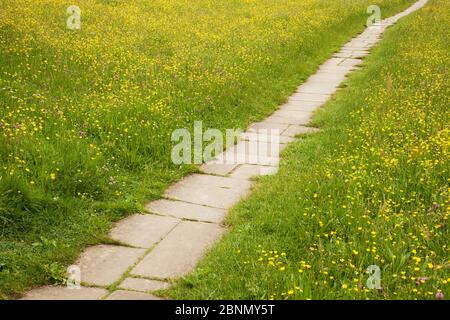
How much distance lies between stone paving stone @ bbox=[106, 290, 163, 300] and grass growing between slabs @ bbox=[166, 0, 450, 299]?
21 centimetres

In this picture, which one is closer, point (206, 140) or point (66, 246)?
point (66, 246)

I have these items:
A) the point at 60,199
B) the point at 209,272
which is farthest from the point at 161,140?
the point at 209,272

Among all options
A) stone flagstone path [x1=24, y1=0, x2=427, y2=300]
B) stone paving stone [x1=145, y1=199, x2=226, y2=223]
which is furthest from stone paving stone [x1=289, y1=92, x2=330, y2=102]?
stone paving stone [x1=145, y1=199, x2=226, y2=223]

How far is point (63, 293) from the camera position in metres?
4.50

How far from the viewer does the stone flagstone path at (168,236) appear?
461 centimetres

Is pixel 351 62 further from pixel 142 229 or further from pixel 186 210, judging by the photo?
pixel 142 229

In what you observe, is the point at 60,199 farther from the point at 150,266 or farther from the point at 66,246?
the point at 150,266

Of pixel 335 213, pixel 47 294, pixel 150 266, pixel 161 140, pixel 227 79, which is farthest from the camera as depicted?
pixel 227 79

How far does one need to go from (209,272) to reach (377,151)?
317 centimetres

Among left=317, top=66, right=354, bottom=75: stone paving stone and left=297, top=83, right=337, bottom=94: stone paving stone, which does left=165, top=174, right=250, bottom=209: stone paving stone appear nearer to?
left=297, top=83, right=337, bottom=94: stone paving stone

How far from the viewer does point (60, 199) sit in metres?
5.73

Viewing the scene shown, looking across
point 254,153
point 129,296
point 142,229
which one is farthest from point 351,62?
point 129,296

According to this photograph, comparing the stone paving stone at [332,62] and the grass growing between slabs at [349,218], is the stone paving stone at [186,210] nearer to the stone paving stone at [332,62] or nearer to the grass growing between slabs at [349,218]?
the grass growing between slabs at [349,218]
